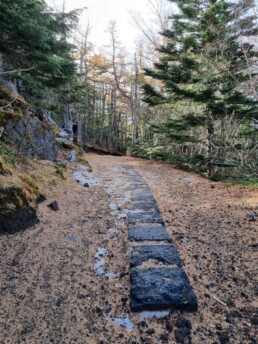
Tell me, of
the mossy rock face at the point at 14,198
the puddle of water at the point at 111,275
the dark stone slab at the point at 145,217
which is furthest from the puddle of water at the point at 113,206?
the puddle of water at the point at 111,275

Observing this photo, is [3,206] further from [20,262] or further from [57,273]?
[57,273]

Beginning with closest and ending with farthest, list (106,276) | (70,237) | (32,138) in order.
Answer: (106,276) < (70,237) < (32,138)

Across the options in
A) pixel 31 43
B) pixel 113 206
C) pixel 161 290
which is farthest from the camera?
pixel 31 43

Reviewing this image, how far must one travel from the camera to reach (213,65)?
7730 millimetres

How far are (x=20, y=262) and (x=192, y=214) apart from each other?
2.88m

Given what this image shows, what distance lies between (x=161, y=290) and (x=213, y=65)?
7575 mm

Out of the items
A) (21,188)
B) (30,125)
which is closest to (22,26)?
(30,125)

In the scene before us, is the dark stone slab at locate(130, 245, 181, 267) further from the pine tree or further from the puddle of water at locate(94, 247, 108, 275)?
the pine tree

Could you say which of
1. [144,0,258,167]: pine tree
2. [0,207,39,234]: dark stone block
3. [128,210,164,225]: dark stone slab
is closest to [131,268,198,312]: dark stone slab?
[128,210,164,225]: dark stone slab

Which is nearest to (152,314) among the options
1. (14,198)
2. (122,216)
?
(122,216)

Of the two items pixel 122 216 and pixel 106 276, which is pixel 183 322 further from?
pixel 122 216

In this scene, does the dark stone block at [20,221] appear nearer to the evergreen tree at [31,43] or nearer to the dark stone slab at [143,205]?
the dark stone slab at [143,205]

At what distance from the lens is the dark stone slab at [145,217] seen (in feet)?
12.4

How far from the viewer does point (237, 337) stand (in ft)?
6.08
